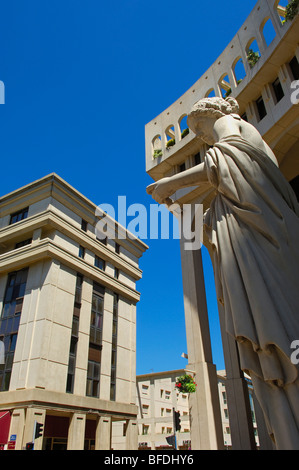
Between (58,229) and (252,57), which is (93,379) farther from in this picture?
(252,57)

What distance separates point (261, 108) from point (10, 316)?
23564 millimetres

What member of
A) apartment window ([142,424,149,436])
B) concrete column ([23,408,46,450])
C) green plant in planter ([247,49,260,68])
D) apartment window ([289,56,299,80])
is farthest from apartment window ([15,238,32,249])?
apartment window ([142,424,149,436])

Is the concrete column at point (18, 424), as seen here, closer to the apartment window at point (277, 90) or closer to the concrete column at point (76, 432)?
the concrete column at point (76, 432)

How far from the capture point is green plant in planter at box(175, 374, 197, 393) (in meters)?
12.5

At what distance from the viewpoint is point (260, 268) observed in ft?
7.40

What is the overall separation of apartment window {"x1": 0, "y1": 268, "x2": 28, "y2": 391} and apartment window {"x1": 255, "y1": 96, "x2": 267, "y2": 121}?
22.0m

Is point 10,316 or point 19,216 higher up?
point 19,216

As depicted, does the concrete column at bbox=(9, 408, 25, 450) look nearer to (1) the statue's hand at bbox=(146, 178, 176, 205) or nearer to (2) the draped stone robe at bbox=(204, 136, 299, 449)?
(1) the statue's hand at bbox=(146, 178, 176, 205)

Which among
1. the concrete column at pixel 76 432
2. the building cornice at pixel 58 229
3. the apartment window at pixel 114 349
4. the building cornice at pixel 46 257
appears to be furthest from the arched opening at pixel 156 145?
the concrete column at pixel 76 432

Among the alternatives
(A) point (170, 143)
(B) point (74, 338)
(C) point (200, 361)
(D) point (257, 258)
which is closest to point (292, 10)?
(A) point (170, 143)
